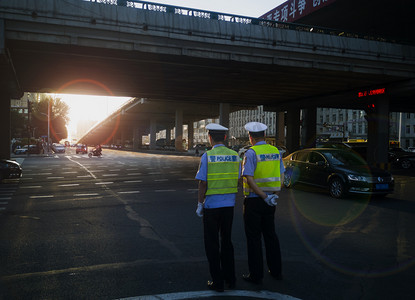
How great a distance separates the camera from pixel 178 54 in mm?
18938

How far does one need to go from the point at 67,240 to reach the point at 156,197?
5.00 m

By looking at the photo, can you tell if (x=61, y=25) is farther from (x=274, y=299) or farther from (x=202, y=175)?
(x=274, y=299)

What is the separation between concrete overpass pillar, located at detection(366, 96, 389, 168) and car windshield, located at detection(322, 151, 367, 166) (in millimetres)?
16670

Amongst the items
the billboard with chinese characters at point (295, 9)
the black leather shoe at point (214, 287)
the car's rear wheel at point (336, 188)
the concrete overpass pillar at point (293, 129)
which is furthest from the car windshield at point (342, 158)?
the concrete overpass pillar at point (293, 129)

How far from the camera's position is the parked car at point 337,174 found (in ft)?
33.1

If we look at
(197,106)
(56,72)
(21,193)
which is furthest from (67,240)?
(197,106)

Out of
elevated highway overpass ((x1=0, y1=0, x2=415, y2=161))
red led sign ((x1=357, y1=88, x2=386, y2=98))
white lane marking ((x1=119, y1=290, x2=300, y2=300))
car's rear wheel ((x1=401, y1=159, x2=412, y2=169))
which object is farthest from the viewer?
red led sign ((x1=357, y1=88, x2=386, y2=98))

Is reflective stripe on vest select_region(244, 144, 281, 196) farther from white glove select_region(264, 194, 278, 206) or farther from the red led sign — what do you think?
the red led sign

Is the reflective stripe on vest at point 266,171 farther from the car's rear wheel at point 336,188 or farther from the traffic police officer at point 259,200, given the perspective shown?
the car's rear wheel at point 336,188

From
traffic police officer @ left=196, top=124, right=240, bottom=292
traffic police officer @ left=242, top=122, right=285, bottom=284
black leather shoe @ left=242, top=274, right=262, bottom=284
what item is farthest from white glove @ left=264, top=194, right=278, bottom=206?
black leather shoe @ left=242, top=274, right=262, bottom=284

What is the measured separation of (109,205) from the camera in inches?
365

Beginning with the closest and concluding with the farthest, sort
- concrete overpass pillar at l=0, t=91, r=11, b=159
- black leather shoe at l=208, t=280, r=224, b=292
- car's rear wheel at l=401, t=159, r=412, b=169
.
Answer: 1. black leather shoe at l=208, t=280, r=224, b=292
2. car's rear wheel at l=401, t=159, r=412, b=169
3. concrete overpass pillar at l=0, t=91, r=11, b=159

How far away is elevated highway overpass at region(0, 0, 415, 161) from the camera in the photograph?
1656cm

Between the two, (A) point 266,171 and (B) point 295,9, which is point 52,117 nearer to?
(B) point 295,9
